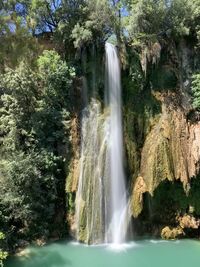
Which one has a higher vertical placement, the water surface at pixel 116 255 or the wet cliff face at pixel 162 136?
the wet cliff face at pixel 162 136

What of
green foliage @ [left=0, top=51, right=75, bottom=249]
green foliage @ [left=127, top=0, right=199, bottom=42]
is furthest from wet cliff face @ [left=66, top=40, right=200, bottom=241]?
green foliage @ [left=0, top=51, right=75, bottom=249]

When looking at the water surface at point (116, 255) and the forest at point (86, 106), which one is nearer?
the water surface at point (116, 255)

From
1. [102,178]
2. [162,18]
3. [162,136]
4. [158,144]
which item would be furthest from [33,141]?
[162,18]

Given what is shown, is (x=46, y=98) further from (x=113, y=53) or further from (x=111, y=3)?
(x=111, y=3)

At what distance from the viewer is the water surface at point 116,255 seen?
520 inches

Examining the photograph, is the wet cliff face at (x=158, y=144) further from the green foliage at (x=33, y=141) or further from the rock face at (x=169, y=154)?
the green foliage at (x=33, y=141)

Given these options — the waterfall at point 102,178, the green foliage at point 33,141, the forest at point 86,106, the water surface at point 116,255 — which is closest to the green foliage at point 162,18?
the forest at point 86,106

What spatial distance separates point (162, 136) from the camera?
15727 millimetres

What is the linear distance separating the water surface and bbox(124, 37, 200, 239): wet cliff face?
1160mm

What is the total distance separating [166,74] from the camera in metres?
17.2

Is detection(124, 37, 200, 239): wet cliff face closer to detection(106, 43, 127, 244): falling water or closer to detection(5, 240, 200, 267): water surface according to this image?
detection(106, 43, 127, 244): falling water

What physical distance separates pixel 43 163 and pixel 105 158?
8.40 feet

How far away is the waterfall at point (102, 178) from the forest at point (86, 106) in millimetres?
177

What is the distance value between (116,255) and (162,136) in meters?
5.06
